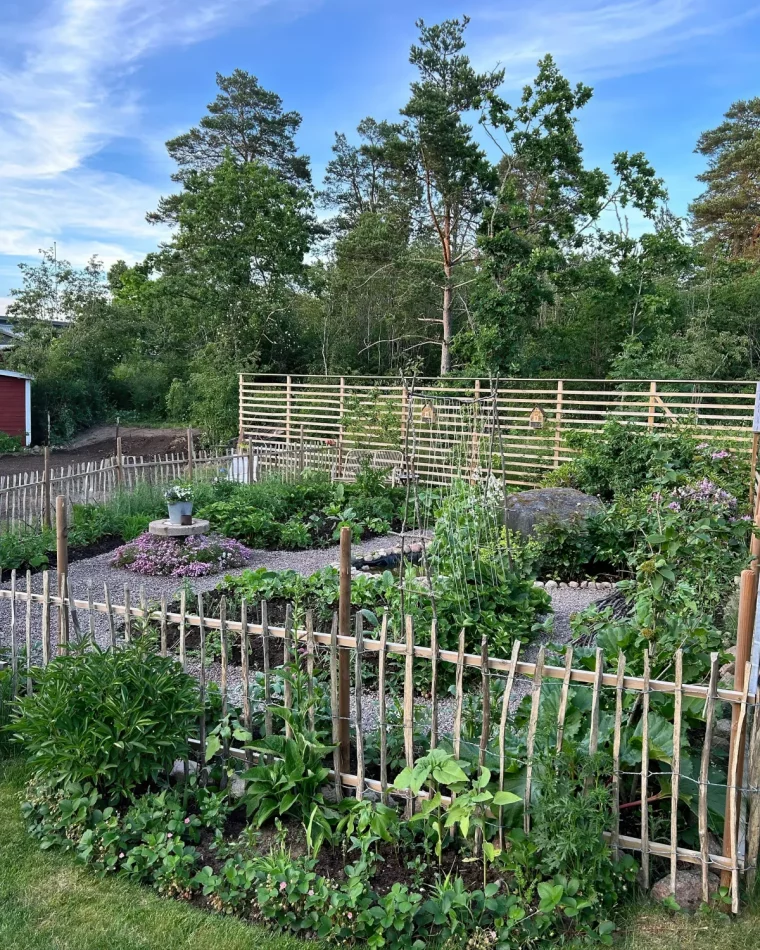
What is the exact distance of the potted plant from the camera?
26.0 feet

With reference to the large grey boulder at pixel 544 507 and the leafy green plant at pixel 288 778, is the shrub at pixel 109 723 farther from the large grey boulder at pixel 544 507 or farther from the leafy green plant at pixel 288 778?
the large grey boulder at pixel 544 507

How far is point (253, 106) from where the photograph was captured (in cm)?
2933

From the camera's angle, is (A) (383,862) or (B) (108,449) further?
(B) (108,449)

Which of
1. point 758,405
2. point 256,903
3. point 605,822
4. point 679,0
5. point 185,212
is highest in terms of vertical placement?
point 185,212

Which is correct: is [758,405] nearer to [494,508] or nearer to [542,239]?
[494,508]

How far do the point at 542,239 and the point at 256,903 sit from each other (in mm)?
20345

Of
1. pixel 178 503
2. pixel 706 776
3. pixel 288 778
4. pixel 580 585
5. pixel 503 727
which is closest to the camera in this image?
pixel 706 776

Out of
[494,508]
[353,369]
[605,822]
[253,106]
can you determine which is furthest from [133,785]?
[253,106]

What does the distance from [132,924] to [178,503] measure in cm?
567

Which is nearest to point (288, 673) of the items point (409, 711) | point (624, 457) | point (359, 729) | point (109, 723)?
point (359, 729)

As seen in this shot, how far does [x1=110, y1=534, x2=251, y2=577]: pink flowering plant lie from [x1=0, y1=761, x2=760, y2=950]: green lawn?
16.0 feet

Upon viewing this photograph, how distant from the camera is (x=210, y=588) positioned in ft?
22.4

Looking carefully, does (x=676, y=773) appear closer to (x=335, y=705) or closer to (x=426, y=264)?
(x=335, y=705)

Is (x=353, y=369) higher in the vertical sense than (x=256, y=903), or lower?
higher
